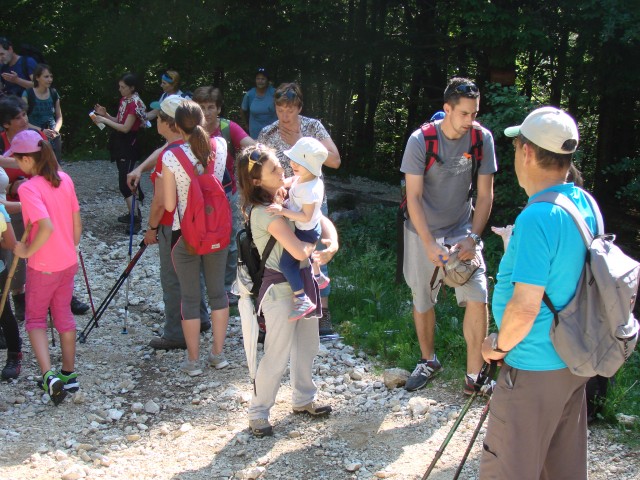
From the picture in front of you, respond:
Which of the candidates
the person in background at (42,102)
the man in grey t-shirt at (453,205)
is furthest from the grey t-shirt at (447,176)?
the person in background at (42,102)

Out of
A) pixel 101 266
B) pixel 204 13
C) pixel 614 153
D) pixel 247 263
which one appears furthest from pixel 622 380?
pixel 204 13

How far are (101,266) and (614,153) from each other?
903cm

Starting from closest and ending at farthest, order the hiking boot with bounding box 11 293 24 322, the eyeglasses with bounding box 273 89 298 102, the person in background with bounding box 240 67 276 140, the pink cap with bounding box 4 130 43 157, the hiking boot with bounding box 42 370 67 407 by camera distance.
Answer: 1. the pink cap with bounding box 4 130 43 157
2. the hiking boot with bounding box 42 370 67 407
3. the eyeglasses with bounding box 273 89 298 102
4. the hiking boot with bounding box 11 293 24 322
5. the person in background with bounding box 240 67 276 140

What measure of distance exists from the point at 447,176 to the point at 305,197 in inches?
42.0

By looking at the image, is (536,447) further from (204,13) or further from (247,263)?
(204,13)

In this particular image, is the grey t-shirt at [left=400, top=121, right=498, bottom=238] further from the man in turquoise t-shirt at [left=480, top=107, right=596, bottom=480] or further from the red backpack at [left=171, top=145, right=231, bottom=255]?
the man in turquoise t-shirt at [left=480, top=107, right=596, bottom=480]

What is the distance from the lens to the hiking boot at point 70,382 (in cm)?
518

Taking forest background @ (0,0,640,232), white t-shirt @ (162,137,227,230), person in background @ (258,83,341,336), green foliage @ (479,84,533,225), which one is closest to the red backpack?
white t-shirt @ (162,137,227,230)

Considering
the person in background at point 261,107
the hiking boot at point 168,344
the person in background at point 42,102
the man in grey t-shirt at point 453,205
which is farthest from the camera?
the person in background at point 261,107

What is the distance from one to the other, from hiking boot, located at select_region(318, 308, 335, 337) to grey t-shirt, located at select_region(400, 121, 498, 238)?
5.26 feet

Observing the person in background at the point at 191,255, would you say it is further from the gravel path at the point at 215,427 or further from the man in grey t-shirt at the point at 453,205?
the man in grey t-shirt at the point at 453,205

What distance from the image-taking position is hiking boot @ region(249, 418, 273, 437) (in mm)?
4531

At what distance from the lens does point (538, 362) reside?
295 cm

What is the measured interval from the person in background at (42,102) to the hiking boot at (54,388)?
161 inches
